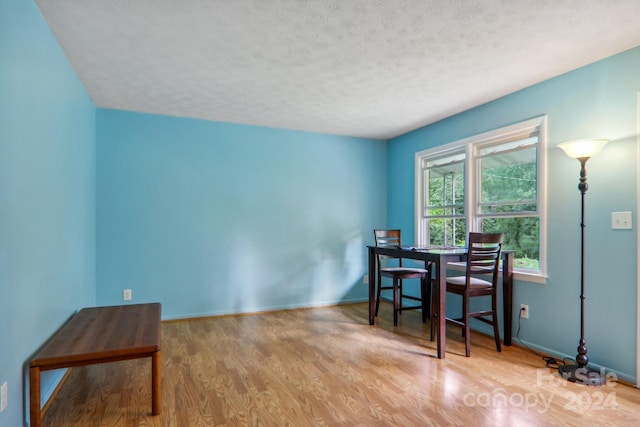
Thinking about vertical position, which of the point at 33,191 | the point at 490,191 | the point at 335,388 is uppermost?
the point at 490,191

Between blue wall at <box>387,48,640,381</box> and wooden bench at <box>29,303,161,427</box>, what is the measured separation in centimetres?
295

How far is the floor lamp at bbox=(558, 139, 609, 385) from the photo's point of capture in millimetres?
2412

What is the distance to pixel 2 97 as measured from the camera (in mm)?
1539

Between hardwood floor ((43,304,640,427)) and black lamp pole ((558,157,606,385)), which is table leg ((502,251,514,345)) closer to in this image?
hardwood floor ((43,304,640,427))

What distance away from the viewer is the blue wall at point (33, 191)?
1593mm

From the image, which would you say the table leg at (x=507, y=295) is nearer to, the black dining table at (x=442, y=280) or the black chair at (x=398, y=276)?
the black dining table at (x=442, y=280)

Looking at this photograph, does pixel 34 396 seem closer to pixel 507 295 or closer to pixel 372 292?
pixel 372 292

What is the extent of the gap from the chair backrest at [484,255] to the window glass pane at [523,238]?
41 centimetres

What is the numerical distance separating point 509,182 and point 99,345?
3476 mm

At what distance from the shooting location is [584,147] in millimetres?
2445

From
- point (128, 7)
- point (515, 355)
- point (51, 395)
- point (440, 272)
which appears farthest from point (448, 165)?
point (51, 395)

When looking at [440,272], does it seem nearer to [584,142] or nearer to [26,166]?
[584,142]

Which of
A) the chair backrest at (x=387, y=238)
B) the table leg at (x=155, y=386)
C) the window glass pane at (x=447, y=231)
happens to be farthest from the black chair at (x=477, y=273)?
the table leg at (x=155, y=386)

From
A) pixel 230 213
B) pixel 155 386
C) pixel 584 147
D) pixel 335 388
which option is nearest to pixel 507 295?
pixel 584 147
